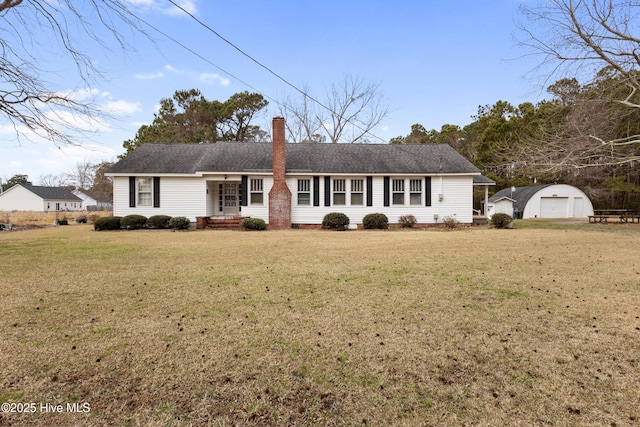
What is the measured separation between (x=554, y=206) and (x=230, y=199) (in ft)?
95.7

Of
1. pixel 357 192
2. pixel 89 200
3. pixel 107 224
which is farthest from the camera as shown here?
pixel 89 200

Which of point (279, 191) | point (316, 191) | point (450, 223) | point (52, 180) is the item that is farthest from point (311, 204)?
point (52, 180)

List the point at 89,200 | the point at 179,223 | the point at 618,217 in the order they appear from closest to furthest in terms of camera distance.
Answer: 1. the point at 179,223
2. the point at 618,217
3. the point at 89,200

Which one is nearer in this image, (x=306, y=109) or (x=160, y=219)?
(x=160, y=219)

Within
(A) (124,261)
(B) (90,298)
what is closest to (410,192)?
(A) (124,261)

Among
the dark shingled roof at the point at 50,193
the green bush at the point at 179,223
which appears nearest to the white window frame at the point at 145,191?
the green bush at the point at 179,223

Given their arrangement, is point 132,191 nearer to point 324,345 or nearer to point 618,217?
point 324,345

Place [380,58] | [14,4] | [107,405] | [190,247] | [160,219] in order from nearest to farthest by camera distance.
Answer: [107,405] < [14,4] < [190,247] < [160,219] < [380,58]

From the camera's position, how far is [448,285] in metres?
5.81

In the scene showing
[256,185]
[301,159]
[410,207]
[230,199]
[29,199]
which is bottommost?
[410,207]

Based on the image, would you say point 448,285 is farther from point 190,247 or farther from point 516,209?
point 516,209

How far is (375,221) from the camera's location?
1741 centimetres

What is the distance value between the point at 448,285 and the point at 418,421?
151 inches

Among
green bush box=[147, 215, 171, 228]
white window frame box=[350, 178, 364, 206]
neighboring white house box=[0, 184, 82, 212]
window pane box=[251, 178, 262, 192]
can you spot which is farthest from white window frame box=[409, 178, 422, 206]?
neighboring white house box=[0, 184, 82, 212]
